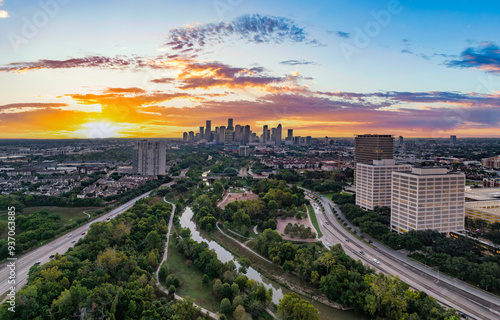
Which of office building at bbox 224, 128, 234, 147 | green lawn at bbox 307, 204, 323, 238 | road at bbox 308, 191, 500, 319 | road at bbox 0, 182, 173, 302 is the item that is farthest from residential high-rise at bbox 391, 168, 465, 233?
office building at bbox 224, 128, 234, 147

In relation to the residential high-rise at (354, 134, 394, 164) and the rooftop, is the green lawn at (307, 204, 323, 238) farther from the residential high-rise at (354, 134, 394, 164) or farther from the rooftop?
the residential high-rise at (354, 134, 394, 164)

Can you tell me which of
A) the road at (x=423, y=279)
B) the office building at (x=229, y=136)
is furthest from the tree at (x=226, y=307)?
the office building at (x=229, y=136)

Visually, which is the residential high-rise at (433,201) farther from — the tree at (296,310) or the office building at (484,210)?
the tree at (296,310)

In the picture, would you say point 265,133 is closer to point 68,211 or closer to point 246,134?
point 246,134

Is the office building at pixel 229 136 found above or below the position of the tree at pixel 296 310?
above

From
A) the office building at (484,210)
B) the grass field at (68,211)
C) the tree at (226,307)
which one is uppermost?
the office building at (484,210)

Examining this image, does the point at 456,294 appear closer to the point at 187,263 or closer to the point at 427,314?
the point at 427,314
